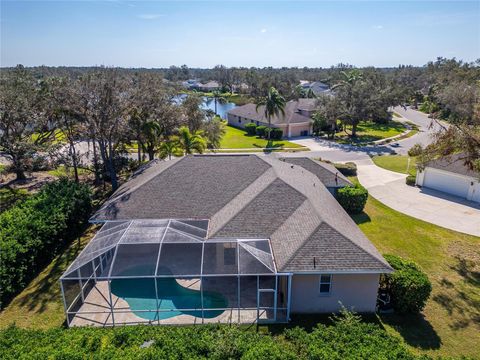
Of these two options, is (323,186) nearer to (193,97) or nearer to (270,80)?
(193,97)

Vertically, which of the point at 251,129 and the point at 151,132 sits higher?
the point at 151,132

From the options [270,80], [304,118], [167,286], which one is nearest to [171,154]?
[167,286]

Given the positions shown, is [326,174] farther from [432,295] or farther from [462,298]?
[462,298]

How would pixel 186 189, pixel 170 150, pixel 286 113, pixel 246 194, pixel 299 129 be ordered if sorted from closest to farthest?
pixel 246 194 → pixel 186 189 → pixel 170 150 → pixel 299 129 → pixel 286 113

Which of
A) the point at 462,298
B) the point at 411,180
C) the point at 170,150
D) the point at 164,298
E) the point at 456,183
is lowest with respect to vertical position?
the point at 462,298

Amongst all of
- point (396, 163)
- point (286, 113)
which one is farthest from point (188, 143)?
point (286, 113)

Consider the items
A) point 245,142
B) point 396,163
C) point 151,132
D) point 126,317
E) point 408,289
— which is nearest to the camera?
point 408,289
